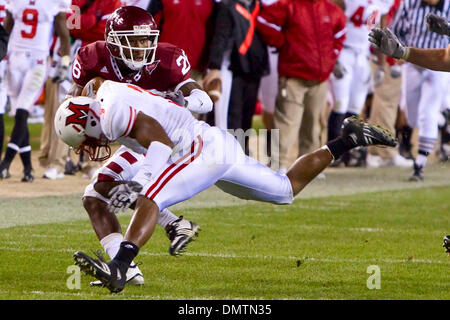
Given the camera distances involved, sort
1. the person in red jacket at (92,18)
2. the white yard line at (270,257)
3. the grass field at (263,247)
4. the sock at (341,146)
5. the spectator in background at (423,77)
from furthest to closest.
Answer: the spectator in background at (423,77)
the person in red jacket at (92,18)
the white yard line at (270,257)
the sock at (341,146)
the grass field at (263,247)

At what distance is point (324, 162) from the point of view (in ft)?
18.6

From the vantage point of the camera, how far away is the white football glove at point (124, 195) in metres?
4.72

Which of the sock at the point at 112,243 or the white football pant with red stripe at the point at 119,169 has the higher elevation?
the white football pant with red stripe at the point at 119,169

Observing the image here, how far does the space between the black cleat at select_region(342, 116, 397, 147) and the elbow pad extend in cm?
81

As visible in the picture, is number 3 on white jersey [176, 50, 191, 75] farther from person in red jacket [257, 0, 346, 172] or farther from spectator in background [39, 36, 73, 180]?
person in red jacket [257, 0, 346, 172]

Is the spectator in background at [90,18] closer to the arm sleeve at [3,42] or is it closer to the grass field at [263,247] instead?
the arm sleeve at [3,42]

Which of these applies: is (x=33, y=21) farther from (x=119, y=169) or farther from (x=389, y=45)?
(x=389, y=45)

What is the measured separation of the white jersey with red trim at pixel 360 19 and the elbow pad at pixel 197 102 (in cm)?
555

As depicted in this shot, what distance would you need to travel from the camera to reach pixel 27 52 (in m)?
8.98

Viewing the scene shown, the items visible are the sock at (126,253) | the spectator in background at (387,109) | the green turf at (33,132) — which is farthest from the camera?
the green turf at (33,132)

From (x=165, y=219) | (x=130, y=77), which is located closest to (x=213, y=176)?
(x=165, y=219)

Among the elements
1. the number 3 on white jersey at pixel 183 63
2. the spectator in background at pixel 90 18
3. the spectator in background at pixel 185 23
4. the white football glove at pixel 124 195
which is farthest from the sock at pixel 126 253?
the spectator in background at pixel 185 23

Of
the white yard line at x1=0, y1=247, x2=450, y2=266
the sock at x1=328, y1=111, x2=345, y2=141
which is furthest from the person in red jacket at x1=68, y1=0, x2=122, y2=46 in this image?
the white yard line at x1=0, y1=247, x2=450, y2=266

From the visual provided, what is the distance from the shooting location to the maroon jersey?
5504 mm
